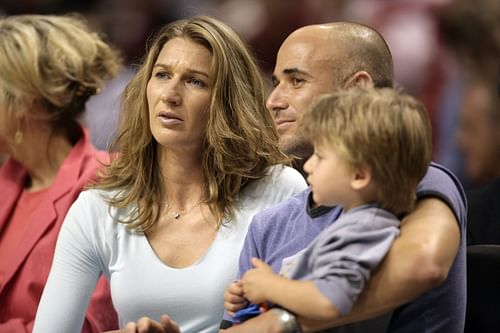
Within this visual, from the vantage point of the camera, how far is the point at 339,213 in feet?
7.54

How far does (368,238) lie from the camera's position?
78.6 inches

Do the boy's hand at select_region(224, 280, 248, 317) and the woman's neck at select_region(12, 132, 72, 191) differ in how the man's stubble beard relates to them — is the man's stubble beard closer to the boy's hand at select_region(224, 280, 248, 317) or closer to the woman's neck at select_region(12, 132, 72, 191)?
the boy's hand at select_region(224, 280, 248, 317)

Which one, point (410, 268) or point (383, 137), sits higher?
point (383, 137)

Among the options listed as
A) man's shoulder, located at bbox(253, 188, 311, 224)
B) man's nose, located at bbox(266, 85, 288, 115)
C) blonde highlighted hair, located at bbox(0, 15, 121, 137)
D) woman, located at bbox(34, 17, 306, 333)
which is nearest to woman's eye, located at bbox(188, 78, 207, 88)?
woman, located at bbox(34, 17, 306, 333)

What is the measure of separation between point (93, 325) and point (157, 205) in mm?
452

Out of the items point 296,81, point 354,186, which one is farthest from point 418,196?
point 296,81

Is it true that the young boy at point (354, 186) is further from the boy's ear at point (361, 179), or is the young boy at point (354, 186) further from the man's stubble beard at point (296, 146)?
the man's stubble beard at point (296, 146)

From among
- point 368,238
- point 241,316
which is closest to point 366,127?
point 368,238

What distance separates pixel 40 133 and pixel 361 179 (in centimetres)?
165

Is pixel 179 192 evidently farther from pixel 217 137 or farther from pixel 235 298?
pixel 235 298

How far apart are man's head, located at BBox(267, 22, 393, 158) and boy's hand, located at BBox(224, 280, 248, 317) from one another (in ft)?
1.75

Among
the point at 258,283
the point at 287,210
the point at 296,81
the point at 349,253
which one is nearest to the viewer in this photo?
the point at 349,253

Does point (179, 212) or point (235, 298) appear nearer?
point (235, 298)

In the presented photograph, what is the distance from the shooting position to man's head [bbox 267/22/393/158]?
266 centimetres
